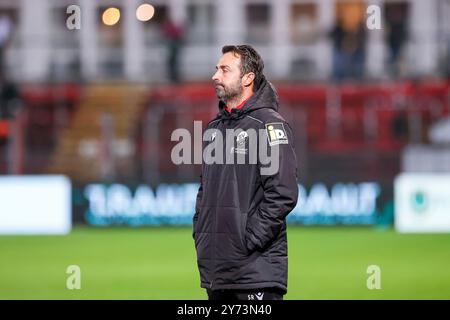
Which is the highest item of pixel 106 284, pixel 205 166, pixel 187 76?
pixel 187 76

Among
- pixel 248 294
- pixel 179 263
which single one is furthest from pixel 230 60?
pixel 179 263

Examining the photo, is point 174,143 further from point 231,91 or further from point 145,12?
point 231,91

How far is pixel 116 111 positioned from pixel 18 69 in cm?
316

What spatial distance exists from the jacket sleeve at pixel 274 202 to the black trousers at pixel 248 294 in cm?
25

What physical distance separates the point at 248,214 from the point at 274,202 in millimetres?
174

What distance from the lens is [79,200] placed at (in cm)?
2045

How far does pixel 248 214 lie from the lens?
6.80 meters

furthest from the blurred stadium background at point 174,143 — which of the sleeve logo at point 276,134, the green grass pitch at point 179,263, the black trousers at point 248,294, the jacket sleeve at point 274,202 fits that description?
the sleeve logo at point 276,134

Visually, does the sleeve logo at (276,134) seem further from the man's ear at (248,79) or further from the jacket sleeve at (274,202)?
the man's ear at (248,79)

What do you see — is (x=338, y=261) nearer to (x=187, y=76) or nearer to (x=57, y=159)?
(x=57, y=159)

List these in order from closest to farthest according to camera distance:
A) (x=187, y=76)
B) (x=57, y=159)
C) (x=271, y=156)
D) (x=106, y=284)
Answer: (x=271, y=156)
(x=106, y=284)
(x=57, y=159)
(x=187, y=76)

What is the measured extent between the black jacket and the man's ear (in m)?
0.09

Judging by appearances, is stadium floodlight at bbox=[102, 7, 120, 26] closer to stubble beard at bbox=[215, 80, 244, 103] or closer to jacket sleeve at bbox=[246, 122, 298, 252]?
stubble beard at bbox=[215, 80, 244, 103]

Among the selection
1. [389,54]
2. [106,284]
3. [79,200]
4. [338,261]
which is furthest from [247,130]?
[389,54]
